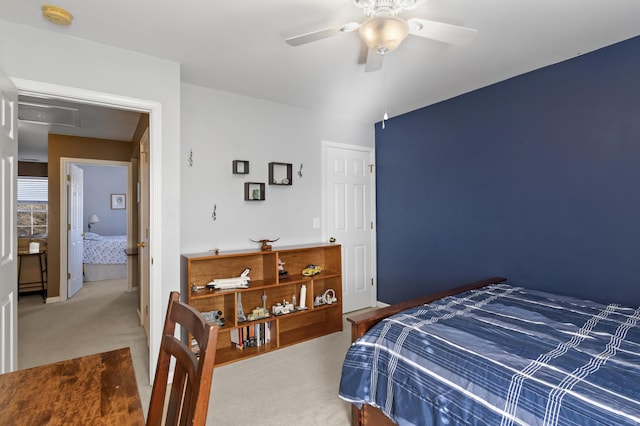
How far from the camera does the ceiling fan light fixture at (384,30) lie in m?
1.53

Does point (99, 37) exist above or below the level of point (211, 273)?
above

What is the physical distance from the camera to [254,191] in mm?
3223

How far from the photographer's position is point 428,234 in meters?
3.55

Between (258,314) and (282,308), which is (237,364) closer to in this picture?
(258,314)

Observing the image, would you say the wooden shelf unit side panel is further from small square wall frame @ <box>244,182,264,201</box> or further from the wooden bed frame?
the wooden bed frame

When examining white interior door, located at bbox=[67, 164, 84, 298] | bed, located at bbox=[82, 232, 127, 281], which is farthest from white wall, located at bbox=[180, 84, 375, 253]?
bed, located at bbox=[82, 232, 127, 281]

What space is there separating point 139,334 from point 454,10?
3.97 metres

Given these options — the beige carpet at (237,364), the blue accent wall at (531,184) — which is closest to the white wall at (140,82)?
the beige carpet at (237,364)

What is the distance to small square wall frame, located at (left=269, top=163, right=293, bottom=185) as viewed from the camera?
335cm

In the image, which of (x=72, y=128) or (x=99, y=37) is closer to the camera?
(x=99, y=37)

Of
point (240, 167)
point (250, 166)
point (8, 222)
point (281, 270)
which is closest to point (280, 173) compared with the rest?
point (250, 166)

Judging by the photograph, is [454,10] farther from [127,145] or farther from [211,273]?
[127,145]

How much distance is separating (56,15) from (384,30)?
1.89m

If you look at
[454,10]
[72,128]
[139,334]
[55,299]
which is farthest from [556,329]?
[55,299]
